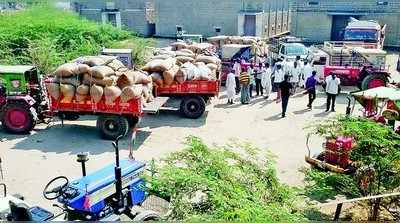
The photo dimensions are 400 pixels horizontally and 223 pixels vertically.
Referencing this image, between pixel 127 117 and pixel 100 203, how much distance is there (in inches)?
211

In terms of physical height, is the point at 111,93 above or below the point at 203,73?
below

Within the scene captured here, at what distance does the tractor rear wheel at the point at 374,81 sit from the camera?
53.3 feet

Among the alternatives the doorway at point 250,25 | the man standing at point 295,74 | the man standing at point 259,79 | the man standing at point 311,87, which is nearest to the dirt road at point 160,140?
the man standing at point 311,87

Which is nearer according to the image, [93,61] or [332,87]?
[93,61]

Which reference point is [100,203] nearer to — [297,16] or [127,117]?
[127,117]

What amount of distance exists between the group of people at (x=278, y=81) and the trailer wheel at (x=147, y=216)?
7819mm

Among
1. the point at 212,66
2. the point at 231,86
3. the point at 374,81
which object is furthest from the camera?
the point at 374,81

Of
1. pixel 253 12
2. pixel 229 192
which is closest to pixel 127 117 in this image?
pixel 229 192

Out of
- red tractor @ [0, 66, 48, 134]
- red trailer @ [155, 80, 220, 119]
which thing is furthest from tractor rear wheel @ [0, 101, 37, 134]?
red trailer @ [155, 80, 220, 119]

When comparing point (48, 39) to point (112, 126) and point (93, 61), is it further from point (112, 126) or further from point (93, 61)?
point (112, 126)

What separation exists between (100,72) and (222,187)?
692 cm

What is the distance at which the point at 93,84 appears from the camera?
438 inches

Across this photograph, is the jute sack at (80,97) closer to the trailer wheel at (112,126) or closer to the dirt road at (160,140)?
the trailer wheel at (112,126)

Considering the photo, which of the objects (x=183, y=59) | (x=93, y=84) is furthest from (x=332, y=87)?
(x=93, y=84)
